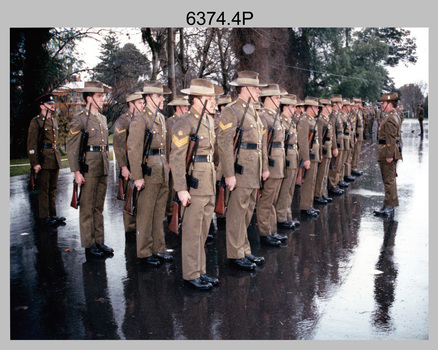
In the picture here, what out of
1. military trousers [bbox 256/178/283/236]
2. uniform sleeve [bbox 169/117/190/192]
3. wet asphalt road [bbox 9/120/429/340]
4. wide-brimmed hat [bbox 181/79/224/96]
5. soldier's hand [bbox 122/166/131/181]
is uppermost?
wide-brimmed hat [bbox 181/79/224/96]

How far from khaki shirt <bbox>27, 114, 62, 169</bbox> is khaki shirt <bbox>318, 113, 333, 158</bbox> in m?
5.14

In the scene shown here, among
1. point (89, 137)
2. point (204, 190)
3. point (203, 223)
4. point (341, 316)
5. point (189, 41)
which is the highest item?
point (189, 41)

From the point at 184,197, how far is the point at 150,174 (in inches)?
40.2

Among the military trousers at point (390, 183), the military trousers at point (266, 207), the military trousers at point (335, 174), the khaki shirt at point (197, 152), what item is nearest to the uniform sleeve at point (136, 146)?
the khaki shirt at point (197, 152)

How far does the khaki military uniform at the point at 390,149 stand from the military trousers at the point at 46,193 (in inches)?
234

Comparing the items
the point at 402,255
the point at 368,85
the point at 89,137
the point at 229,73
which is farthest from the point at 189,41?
the point at 402,255

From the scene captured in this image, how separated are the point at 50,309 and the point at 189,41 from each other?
1250 cm

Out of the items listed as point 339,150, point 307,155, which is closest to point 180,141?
point 307,155

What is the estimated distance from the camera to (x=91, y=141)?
5887 millimetres

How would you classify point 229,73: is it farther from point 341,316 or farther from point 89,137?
point 341,316

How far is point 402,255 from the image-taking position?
19.4ft

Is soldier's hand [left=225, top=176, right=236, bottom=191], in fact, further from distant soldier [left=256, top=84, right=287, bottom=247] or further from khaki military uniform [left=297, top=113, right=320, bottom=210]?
khaki military uniform [left=297, top=113, right=320, bottom=210]

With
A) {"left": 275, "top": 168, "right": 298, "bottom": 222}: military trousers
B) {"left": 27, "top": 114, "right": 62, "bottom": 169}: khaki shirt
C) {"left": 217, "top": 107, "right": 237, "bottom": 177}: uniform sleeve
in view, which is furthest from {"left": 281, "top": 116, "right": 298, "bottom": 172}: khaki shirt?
{"left": 27, "top": 114, "right": 62, "bottom": 169}: khaki shirt

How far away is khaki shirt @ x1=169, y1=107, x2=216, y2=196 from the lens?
15.1 feet
